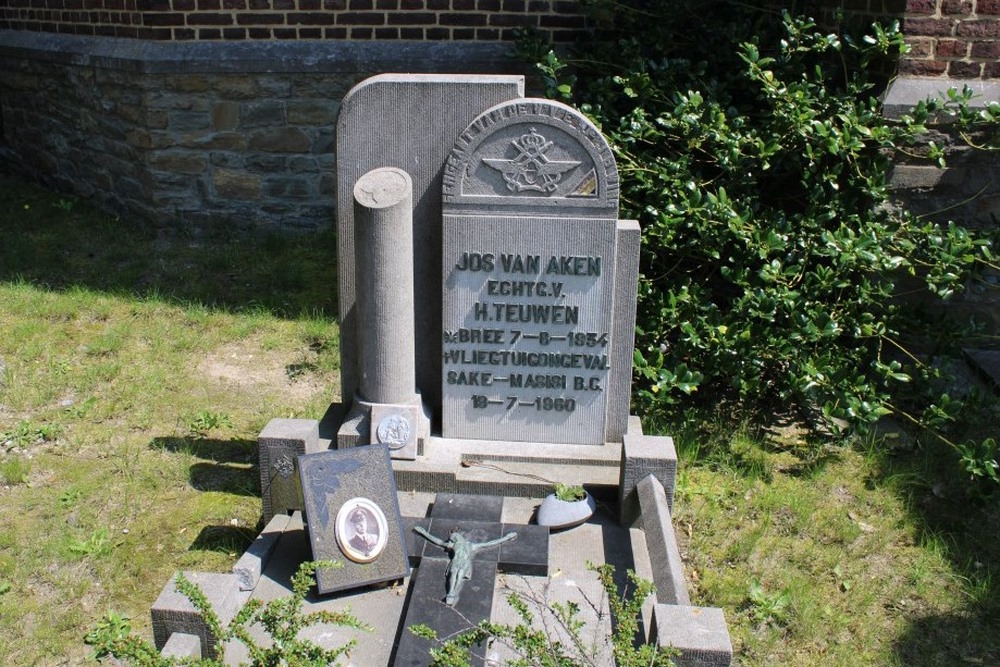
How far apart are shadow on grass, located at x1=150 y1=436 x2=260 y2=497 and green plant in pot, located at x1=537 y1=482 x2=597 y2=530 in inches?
59.3

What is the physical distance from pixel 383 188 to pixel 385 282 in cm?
41

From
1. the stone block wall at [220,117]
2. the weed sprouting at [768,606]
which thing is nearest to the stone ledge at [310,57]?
the stone block wall at [220,117]

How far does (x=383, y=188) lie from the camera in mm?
4336

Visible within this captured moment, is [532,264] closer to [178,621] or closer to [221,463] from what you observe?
[221,463]

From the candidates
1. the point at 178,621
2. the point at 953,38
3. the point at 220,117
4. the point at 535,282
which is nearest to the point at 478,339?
the point at 535,282

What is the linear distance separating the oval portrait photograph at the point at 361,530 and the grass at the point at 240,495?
0.82 metres

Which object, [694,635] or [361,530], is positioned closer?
[694,635]

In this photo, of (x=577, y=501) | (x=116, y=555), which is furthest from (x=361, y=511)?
(x=116, y=555)

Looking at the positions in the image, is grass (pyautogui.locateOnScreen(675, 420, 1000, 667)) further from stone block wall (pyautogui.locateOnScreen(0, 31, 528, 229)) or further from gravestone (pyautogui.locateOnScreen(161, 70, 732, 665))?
stone block wall (pyautogui.locateOnScreen(0, 31, 528, 229))

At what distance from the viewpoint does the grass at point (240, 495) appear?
4082mm

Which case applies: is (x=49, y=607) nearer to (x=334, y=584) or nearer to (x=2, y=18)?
(x=334, y=584)

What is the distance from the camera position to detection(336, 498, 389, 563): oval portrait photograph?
152 inches

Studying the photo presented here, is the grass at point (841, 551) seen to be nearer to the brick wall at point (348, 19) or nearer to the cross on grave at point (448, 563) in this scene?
the cross on grave at point (448, 563)

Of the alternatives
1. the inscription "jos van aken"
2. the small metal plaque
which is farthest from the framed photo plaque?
the inscription "jos van aken"
